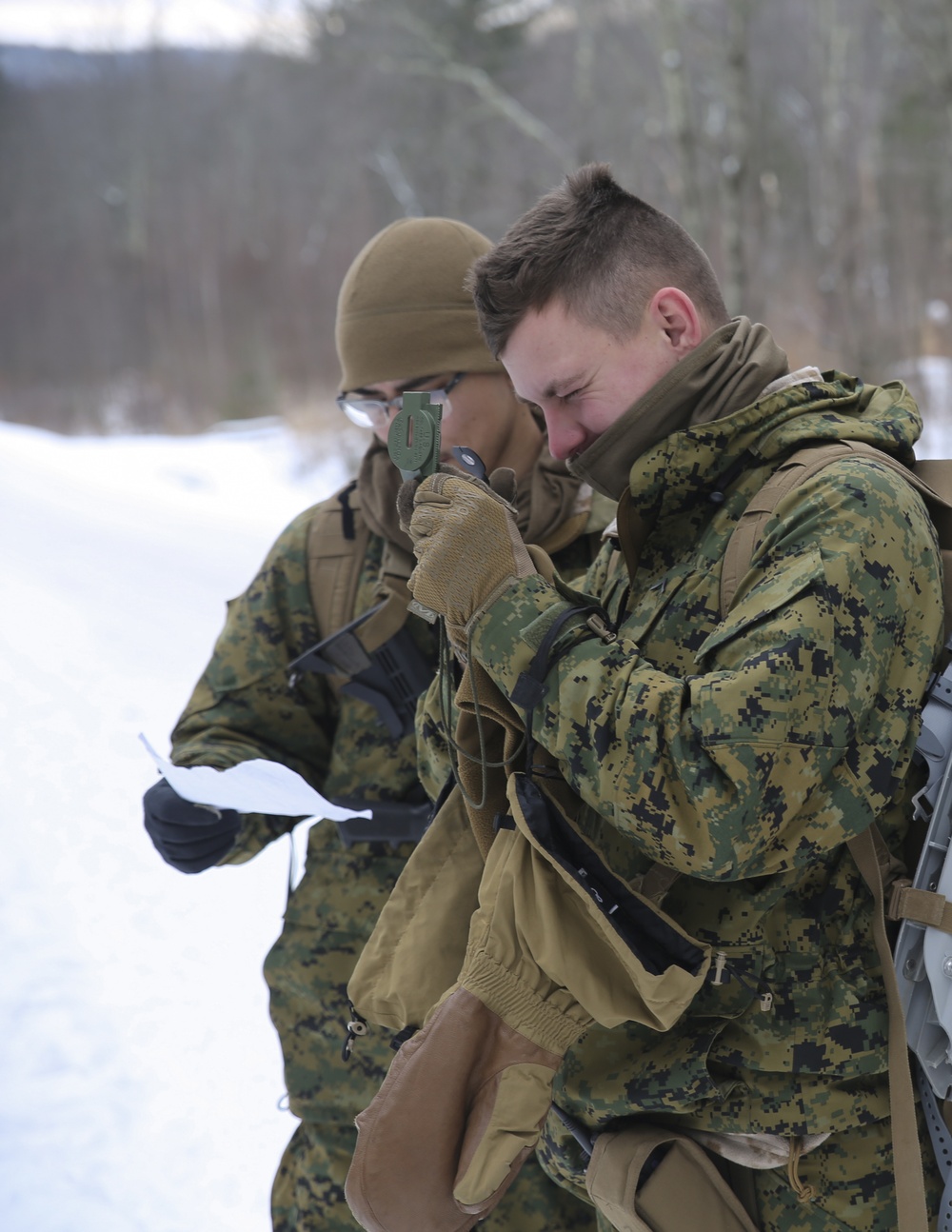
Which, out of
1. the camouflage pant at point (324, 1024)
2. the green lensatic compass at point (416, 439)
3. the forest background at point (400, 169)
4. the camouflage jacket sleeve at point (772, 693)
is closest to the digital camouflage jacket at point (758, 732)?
the camouflage jacket sleeve at point (772, 693)

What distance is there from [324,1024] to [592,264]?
149 centimetres

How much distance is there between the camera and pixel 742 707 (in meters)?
1.14

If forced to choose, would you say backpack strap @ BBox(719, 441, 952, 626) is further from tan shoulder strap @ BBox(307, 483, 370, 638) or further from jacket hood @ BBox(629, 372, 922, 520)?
tan shoulder strap @ BBox(307, 483, 370, 638)

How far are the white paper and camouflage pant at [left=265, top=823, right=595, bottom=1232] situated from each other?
1.24 feet

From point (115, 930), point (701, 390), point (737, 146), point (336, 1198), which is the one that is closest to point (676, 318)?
point (701, 390)

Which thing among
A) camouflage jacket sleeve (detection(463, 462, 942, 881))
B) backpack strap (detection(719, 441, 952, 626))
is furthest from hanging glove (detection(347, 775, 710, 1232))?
backpack strap (detection(719, 441, 952, 626))

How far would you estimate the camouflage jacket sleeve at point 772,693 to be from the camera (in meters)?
1.15

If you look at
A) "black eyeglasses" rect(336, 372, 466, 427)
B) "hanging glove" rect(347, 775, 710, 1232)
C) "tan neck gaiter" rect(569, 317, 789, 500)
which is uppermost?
"black eyeglasses" rect(336, 372, 466, 427)

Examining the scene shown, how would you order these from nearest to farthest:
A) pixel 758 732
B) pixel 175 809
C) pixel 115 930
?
1. pixel 758 732
2. pixel 175 809
3. pixel 115 930

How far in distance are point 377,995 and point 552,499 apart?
999 millimetres

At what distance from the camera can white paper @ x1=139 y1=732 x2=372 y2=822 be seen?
1.71 meters

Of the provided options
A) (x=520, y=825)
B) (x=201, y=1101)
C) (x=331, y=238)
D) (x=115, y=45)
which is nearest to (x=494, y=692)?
(x=520, y=825)

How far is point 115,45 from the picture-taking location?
95.8 feet

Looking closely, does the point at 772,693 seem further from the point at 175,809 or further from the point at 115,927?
the point at 115,927
